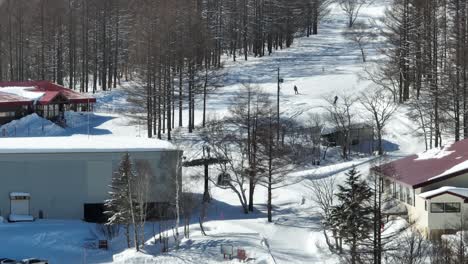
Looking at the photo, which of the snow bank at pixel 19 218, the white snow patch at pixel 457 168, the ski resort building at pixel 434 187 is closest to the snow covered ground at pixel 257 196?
the snow bank at pixel 19 218

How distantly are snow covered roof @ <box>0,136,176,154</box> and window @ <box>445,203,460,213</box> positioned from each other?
14.7 metres

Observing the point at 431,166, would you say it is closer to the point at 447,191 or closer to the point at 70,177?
the point at 447,191

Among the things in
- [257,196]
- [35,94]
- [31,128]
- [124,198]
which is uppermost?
[35,94]

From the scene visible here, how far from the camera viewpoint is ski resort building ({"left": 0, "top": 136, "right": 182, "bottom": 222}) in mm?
40250

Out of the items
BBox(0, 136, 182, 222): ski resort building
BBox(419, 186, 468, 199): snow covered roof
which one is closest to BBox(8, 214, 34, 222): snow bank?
BBox(0, 136, 182, 222): ski resort building

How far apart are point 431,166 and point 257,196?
10.8 metres

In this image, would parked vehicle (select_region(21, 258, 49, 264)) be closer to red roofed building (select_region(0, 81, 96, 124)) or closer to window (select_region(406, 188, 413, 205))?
window (select_region(406, 188, 413, 205))

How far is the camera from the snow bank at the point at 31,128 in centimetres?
5612

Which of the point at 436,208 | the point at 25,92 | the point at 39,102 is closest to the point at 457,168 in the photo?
the point at 436,208

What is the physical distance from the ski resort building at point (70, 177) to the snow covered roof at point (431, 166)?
35.3 feet

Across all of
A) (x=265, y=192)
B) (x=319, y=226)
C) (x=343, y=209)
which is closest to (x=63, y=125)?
(x=265, y=192)

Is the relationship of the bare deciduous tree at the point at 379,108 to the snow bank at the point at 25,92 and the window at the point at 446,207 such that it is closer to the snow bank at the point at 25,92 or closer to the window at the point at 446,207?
the window at the point at 446,207

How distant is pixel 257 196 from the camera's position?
146 feet

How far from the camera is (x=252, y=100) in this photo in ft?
180
